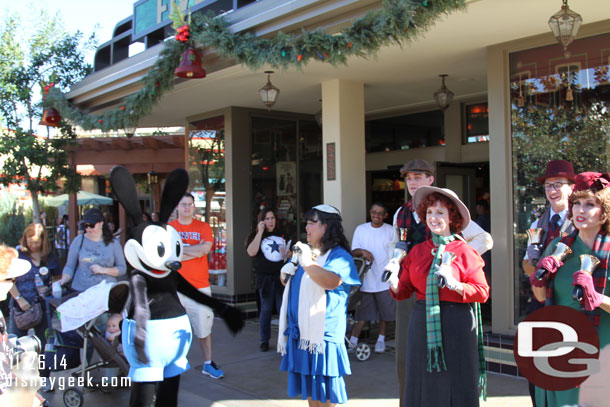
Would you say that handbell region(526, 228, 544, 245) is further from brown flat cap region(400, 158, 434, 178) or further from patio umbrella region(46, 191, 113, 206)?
patio umbrella region(46, 191, 113, 206)

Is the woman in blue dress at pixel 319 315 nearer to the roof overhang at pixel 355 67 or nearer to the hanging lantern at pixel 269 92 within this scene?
the roof overhang at pixel 355 67

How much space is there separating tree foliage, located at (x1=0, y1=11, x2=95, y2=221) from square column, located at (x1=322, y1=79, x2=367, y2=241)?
17.6 feet

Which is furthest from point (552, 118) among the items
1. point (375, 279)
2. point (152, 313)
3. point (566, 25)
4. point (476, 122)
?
point (152, 313)

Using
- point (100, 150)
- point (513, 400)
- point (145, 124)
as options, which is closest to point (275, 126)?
point (145, 124)

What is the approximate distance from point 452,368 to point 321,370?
39.0 inches

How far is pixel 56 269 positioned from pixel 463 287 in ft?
14.5

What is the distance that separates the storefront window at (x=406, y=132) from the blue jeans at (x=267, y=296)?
4163 mm

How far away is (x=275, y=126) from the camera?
386 inches

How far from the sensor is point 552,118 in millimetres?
5719

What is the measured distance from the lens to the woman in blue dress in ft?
12.5

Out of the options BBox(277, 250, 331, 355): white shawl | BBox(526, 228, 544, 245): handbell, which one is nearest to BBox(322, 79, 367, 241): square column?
BBox(277, 250, 331, 355): white shawl

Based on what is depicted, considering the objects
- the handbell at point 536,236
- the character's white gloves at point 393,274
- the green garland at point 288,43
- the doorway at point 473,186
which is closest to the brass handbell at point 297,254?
the character's white gloves at point 393,274

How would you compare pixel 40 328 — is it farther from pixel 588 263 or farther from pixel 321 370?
pixel 588 263

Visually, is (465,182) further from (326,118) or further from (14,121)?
(14,121)
